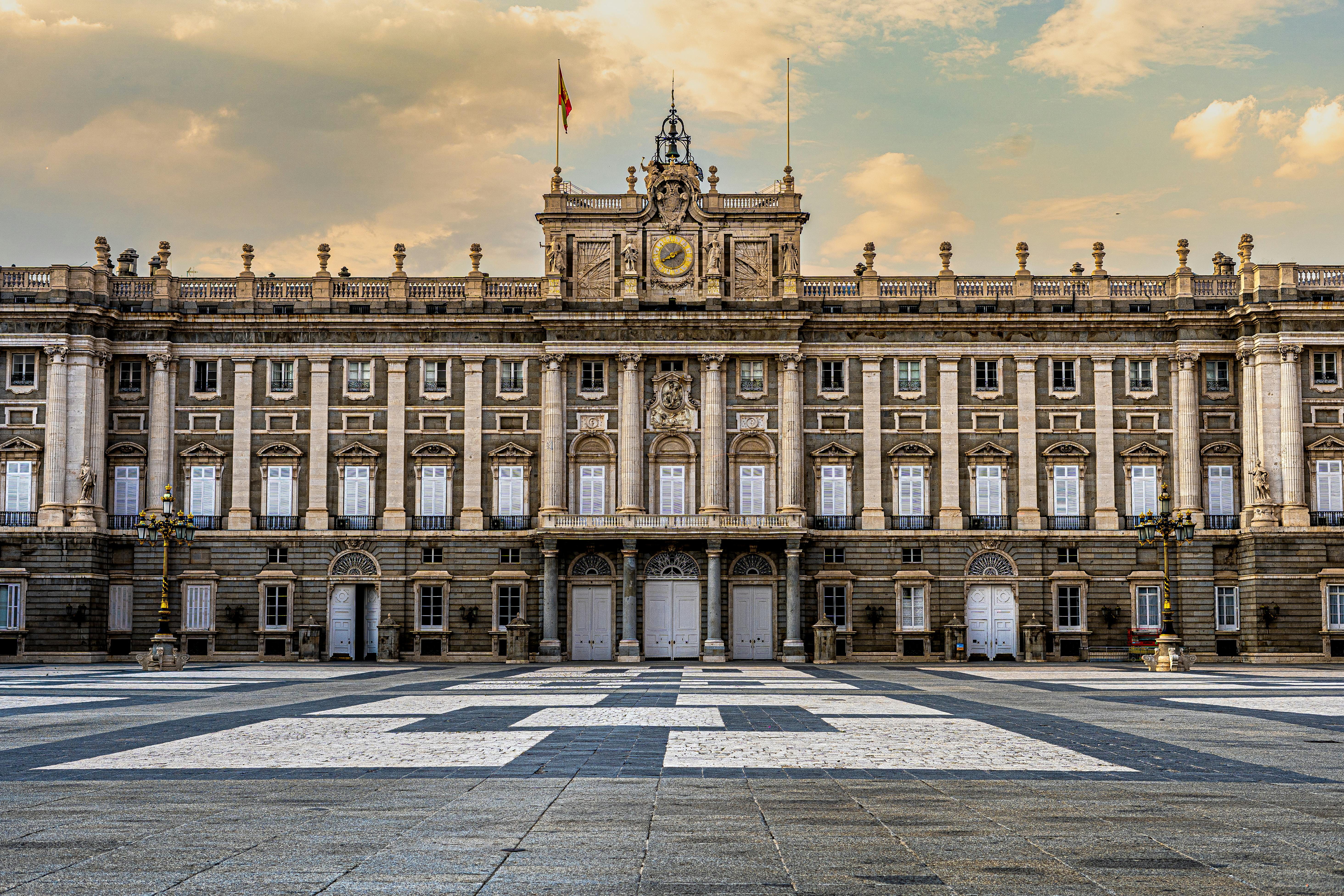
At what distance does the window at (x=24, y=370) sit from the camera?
55062mm

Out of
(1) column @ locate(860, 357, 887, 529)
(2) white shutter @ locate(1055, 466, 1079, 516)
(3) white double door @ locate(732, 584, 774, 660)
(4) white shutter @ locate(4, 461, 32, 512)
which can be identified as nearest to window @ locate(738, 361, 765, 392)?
(1) column @ locate(860, 357, 887, 529)

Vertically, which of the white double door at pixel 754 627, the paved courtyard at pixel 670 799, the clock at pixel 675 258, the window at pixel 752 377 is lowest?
the white double door at pixel 754 627

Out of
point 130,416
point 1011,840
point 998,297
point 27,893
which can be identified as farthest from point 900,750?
point 130,416

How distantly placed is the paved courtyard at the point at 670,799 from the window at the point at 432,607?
31.5m

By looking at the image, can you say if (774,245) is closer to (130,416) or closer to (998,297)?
(998,297)

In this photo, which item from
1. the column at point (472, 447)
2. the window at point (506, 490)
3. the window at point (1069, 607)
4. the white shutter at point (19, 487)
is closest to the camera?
the white shutter at point (19, 487)

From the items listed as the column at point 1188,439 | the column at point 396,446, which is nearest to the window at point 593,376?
the column at point 396,446

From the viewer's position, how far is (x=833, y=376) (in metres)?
56.4

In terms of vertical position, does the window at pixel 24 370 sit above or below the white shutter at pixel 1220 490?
above

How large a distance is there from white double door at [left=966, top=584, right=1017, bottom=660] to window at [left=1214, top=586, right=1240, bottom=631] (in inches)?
326

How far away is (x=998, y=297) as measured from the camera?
57000 mm

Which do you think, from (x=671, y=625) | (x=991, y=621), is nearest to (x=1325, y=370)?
(x=991, y=621)

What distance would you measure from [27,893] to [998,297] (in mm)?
53470

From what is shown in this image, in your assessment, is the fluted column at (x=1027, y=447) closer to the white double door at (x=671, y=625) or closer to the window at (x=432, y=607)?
the white double door at (x=671, y=625)
